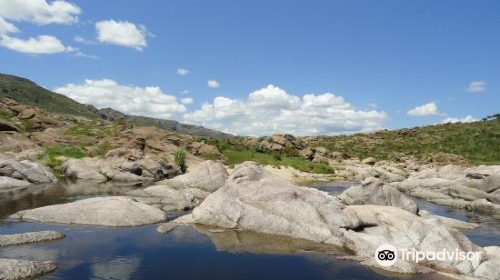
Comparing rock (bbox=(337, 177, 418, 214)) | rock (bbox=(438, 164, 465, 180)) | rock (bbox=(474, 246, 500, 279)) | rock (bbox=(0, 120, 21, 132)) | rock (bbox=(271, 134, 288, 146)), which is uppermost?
rock (bbox=(271, 134, 288, 146))

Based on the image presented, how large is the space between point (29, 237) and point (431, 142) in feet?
417

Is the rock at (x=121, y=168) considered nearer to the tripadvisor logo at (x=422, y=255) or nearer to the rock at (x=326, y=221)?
the rock at (x=326, y=221)

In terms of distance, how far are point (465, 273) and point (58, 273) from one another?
1817cm

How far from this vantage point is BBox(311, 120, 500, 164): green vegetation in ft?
360

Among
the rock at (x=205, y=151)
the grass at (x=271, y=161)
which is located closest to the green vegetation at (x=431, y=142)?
the grass at (x=271, y=161)

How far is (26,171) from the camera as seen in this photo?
4825cm

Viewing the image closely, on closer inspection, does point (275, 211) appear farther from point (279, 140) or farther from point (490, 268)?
point (279, 140)

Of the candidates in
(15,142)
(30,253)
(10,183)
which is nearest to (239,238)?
(30,253)

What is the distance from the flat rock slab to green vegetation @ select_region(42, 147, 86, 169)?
1823 inches

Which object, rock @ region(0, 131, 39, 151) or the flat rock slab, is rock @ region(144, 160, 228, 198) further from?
rock @ region(0, 131, 39, 151)

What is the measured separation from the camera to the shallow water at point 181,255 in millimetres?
18016

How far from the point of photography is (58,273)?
17031 mm

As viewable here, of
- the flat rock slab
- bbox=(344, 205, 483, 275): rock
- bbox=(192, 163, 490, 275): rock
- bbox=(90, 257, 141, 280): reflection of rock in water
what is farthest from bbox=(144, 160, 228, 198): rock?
the flat rock slab

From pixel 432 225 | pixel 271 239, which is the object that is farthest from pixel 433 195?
pixel 271 239
